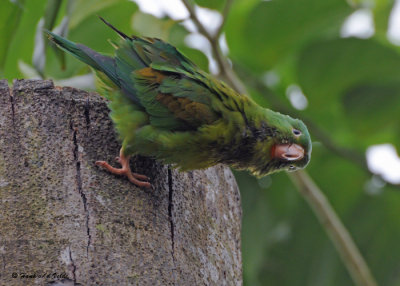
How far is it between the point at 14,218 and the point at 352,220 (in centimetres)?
341

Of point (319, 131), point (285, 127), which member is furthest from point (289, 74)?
point (285, 127)

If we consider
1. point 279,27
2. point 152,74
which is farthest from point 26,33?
point 279,27

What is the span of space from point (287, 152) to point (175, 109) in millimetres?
735

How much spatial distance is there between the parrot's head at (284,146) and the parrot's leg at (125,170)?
33.2 inches

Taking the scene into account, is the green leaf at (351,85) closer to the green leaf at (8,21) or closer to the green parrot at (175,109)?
the green parrot at (175,109)

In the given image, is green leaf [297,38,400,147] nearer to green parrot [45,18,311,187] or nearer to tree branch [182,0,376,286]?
tree branch [182,0,376,286]

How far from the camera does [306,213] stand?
213 inches

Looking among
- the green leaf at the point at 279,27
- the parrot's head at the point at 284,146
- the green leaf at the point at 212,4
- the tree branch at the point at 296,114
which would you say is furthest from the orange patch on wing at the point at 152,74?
the tree branch at the point at 296,114

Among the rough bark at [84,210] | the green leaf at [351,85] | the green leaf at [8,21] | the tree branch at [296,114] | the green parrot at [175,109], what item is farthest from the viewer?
the tree branch at [296,114]

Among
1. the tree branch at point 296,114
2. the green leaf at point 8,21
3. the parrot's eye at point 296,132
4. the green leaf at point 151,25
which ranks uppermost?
the tree branch at point 296,114

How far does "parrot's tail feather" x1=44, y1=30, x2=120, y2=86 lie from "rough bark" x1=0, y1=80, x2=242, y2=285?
0.96 feet

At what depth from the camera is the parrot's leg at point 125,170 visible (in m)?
3.00

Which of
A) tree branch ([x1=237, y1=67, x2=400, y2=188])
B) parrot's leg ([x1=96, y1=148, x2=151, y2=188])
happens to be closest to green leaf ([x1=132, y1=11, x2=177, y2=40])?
tree branch ([x1=237, y1=67, x2=400, y2=188])

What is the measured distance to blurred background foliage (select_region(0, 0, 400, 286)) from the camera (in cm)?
429
